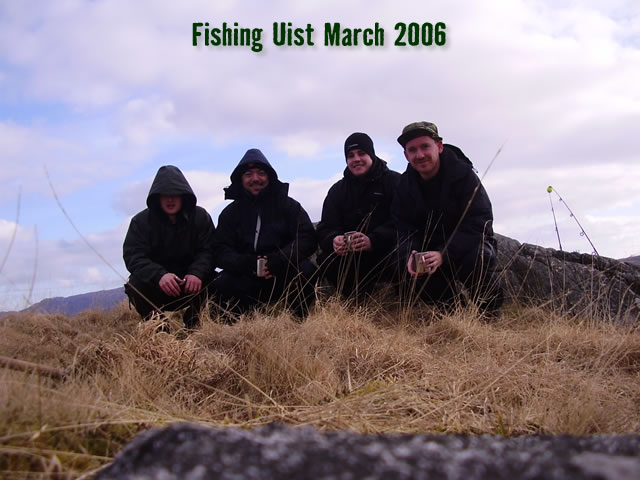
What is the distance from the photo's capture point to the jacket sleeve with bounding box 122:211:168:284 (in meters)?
5.65

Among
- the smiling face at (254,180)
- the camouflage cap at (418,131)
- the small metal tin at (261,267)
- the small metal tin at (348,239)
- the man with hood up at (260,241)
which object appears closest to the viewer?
the camouflage cap at (418,131)

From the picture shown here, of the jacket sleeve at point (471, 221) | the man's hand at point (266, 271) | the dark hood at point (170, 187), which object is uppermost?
the dark hood at point (170, 187)

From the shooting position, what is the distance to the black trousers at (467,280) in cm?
535

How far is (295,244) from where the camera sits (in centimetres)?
607

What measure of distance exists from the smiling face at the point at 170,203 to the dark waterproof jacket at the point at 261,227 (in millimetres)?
556

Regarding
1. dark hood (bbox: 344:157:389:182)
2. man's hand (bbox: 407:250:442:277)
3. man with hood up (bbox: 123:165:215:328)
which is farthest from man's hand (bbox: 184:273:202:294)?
man's hand (bbox: 407:250:442:277)

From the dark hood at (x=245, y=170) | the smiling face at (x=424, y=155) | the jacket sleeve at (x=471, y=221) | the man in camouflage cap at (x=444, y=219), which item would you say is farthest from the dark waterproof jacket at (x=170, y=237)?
the jacket sleeve at (x=471, y=221)

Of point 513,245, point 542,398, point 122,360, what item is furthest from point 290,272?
point 542,398

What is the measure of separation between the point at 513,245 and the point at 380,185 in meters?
1.82

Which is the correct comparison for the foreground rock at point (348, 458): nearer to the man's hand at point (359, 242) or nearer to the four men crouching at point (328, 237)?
the four men crouching at point (328, 237)

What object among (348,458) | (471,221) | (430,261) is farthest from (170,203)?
(348,458)

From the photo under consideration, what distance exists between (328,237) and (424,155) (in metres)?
1.40

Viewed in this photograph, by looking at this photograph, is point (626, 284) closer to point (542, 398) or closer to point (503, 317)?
point (503, 317)

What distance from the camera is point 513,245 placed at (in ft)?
21.9
